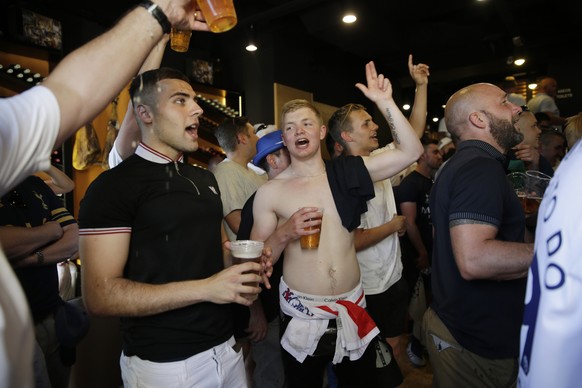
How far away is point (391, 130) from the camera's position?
212 cm

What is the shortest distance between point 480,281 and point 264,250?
2.95ft

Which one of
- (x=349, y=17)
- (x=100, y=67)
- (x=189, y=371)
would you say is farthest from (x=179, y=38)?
(x=349, y=17)

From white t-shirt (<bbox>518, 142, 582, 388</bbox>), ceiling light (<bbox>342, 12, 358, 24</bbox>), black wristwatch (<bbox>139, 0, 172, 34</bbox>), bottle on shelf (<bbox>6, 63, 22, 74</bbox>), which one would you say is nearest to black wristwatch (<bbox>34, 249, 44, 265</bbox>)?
black wristwatch (<bbox>139, 0, 172, 34</bbox>)

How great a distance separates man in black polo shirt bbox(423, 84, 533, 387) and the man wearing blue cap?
2.91 ft

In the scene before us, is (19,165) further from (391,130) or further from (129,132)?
(391,130)

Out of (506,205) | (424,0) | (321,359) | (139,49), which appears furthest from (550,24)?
(139,49)

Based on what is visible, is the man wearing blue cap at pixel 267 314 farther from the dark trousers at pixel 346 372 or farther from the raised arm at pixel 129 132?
the raised arm at pixel 129 132

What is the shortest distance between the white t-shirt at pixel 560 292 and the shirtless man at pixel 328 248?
1274 millimetres

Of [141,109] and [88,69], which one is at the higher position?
[141,109]

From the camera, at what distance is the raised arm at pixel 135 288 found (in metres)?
1.36

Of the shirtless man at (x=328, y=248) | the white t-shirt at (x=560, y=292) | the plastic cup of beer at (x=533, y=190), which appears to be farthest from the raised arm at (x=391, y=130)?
the white t-shirt at (x=560, y=292)

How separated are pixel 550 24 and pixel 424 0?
289 centimetres

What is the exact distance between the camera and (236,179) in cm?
305

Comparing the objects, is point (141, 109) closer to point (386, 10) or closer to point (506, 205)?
point (506, 205)
